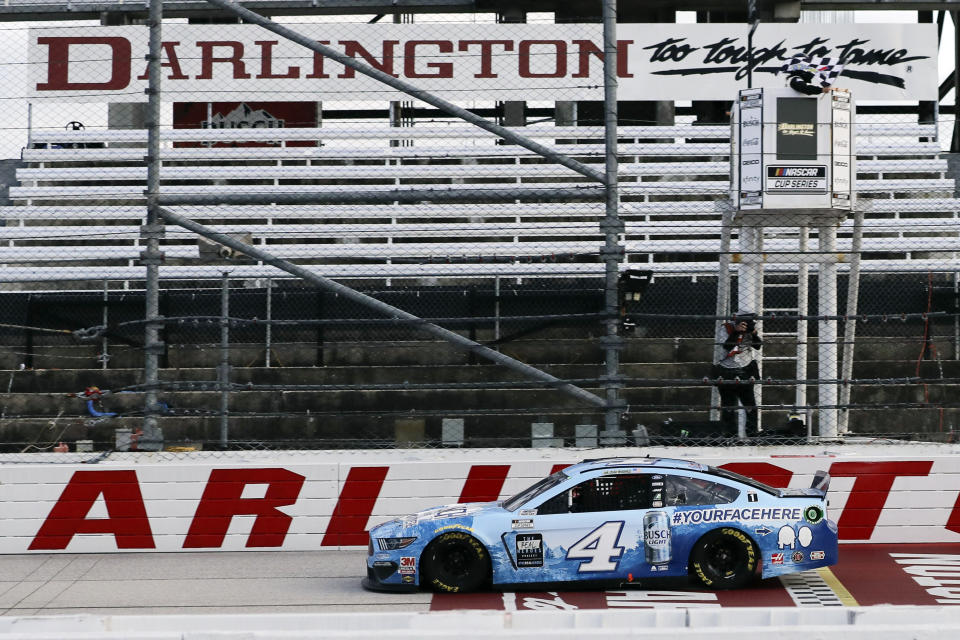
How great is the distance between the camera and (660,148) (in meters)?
20.9

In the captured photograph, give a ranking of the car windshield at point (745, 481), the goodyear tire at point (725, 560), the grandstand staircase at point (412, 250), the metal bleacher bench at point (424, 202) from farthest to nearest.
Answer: the metal bleacher bench at point (424, 202)
the grandstand staircase at point (412, 250)
the car windshield at point (745, 481)
the goodyear tire at point (725, 560)

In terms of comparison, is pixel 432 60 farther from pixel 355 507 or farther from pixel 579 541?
pixel 579 541

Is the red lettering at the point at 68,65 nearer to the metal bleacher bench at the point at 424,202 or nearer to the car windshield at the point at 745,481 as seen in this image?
the metal bleacher bench at the point at 424,202

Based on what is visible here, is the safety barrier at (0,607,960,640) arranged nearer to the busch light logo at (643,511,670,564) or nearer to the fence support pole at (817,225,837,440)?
the busch light logo at (643,511,670,564)

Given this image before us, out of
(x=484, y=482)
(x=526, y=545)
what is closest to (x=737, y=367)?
(x=484, y=482)

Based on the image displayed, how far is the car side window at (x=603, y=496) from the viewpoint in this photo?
30.5 ft

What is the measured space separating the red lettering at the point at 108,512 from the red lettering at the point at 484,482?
111 inches

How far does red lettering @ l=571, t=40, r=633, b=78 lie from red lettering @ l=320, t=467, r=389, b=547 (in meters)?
11.9

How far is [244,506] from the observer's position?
36.2 feet

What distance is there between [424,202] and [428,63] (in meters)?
3.20

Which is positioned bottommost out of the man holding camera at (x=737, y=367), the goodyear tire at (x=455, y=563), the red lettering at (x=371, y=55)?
the goodyear tire at (x=455, y=563)

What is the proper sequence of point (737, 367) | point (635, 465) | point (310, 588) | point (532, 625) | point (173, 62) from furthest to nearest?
point (173, 62), point (737, 367), point (310, 588), point (635, 465), point (532, 625)

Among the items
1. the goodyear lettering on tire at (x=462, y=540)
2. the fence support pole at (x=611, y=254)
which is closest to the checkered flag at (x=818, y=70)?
the fence support pole at (x=611, y=254)

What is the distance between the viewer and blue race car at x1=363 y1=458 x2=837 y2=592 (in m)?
9.17
